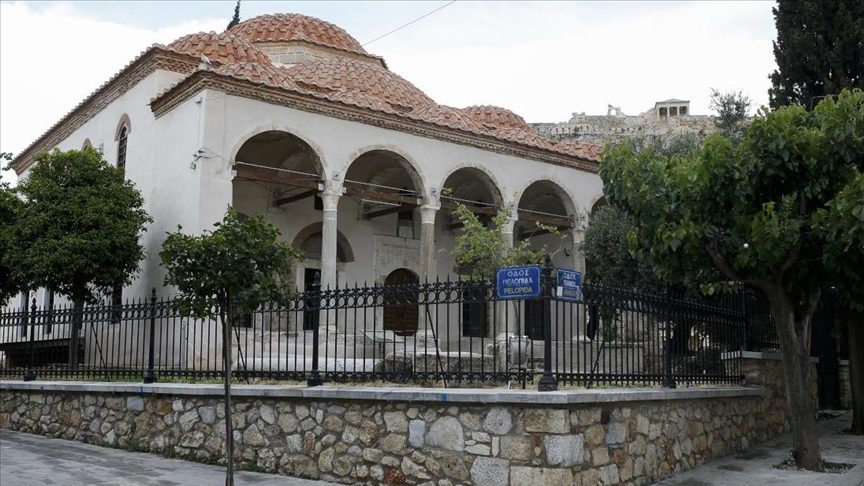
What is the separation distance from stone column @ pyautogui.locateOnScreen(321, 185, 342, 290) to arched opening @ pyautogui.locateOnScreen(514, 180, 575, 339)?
5410 millimetres

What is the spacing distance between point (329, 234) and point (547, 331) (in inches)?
396

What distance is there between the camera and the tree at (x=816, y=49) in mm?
14695

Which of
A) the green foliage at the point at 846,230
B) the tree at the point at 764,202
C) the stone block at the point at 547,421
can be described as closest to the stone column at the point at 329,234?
the tree at the point at 764,202

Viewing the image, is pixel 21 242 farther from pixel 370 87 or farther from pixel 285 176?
pixel 370 87

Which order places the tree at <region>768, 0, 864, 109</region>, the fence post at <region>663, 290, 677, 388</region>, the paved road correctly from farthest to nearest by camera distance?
the tree at <region>768, 0, 864, 109</region>, the fence post at <region>663, 290, 677, 388</region>, the paved road

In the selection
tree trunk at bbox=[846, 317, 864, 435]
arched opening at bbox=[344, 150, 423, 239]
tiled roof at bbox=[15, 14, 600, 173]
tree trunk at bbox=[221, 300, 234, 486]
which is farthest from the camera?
arched opening at bbox=[344, 150, 423, 239]

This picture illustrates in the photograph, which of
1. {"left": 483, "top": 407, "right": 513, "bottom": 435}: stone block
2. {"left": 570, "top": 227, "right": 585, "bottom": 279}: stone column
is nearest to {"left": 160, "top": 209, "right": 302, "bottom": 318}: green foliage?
Answer: {"left": 483, "top": 407, "right": 513, "bottom": 435}: stone block

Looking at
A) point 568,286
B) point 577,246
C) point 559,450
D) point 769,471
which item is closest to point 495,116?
point 577,246

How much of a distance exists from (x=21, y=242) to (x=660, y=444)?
12067 mm

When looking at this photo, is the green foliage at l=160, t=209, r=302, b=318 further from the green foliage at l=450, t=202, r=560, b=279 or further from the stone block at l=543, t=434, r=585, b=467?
the green foliage at l=450, t=202, r=560, b=279

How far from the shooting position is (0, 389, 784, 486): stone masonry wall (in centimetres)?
612

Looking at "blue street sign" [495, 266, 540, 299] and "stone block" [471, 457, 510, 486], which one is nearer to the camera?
"stone block" [471, 457, 510, 486]

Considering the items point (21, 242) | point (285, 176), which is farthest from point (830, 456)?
point (21, 242)

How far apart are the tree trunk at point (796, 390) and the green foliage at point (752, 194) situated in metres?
0.25
